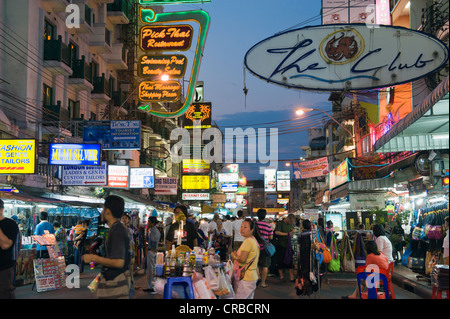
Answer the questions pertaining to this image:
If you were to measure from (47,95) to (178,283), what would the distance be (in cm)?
2085

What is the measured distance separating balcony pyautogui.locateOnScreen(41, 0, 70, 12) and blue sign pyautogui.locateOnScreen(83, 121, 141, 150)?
7024 mm

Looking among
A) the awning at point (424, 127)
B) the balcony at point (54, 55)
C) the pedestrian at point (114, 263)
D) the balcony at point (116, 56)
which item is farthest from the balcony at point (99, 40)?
the pedestrian at point (114, 263)

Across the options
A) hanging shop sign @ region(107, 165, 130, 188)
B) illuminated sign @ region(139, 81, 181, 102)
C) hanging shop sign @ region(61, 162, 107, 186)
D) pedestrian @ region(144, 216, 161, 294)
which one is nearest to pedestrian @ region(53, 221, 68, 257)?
hanging shop sign @ region(61, 162, 107, 186)

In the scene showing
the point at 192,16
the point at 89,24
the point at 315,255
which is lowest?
the point at 315,255

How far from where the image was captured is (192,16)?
2169cm

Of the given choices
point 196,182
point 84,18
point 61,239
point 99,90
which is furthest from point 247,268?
point 196,182

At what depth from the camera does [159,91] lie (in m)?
22.9

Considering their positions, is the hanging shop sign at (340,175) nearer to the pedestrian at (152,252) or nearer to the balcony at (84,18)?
the pedestrian at (152,252)

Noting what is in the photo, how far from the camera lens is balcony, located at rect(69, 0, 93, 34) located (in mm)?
28688

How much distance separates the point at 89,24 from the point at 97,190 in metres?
9.85

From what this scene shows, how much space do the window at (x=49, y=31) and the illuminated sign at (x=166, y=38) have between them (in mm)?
6599

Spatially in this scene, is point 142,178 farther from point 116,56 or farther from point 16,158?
point 16,158
